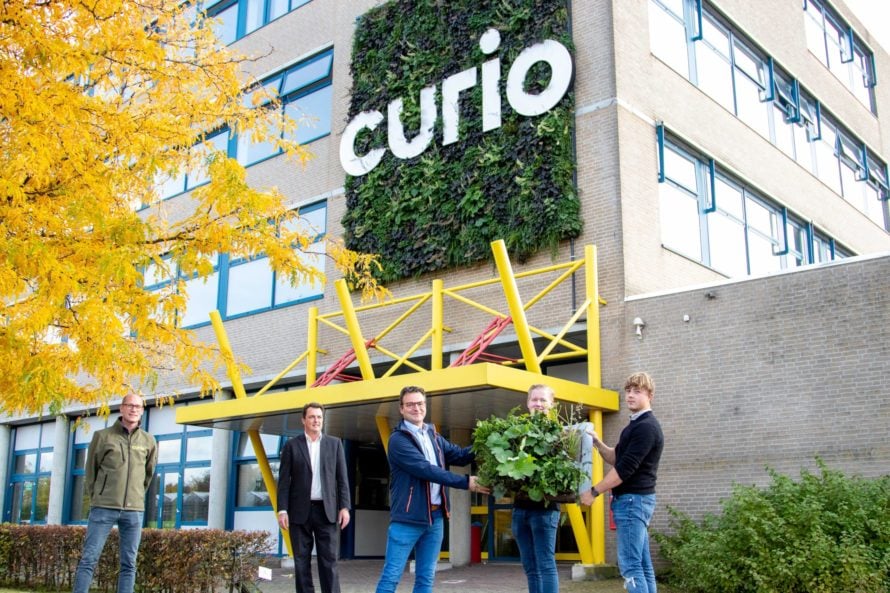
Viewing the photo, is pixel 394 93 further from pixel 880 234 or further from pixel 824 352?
pixel 880 234

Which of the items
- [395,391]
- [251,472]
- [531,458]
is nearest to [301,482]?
[531,458]

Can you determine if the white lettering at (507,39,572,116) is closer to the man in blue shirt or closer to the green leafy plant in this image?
the man in blue shirt

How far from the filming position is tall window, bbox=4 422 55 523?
85.0ft

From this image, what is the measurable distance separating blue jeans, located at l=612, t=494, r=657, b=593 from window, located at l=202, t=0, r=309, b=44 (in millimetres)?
17946

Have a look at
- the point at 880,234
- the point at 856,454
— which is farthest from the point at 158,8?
the point at 880,234

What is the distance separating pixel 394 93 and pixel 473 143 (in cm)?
243

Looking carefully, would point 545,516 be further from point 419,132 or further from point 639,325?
point 419,132

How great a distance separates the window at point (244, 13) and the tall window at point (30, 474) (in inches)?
448

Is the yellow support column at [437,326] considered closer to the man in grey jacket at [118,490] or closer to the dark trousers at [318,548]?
the man in grey jacket at [118,490]

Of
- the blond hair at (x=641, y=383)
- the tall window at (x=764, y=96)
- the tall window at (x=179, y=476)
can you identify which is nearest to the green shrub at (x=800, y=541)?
the blond hair at (x=641, y=383)

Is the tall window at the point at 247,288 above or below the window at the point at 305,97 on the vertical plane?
below

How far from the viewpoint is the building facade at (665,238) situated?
1307 centimetres

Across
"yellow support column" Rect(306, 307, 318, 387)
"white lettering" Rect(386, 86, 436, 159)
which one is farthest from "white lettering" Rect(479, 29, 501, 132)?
"yellow support column" Rect(306, 307, 318, 387)

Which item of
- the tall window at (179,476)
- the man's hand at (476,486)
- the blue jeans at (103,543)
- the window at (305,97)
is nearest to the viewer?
the man's hand at (476,486)
